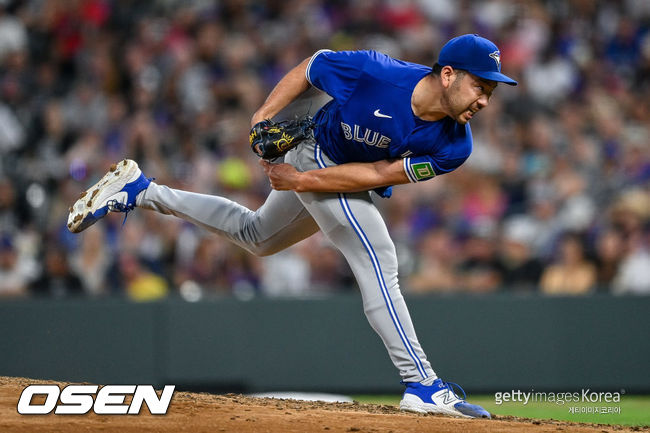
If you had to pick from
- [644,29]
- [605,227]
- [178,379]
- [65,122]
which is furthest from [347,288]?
[644,29]

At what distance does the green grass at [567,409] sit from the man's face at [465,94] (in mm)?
2706

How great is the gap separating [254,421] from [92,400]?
0.84 metres

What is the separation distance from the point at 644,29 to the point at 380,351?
6.49 meters

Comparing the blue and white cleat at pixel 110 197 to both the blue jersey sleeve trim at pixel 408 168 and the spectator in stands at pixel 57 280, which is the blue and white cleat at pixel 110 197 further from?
the spectator in stands at pixel 57 280

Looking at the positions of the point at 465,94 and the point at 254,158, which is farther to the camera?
the point at 254,158

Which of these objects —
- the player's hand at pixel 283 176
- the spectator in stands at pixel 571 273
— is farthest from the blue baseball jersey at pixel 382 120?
the spectator in stands at pixel 571 273

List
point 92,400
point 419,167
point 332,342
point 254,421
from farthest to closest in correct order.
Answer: point 332,342 → point 419,167 → point 92,400 → point 254,421

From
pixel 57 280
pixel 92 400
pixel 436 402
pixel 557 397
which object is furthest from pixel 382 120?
pixel 57 280

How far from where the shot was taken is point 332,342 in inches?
350
